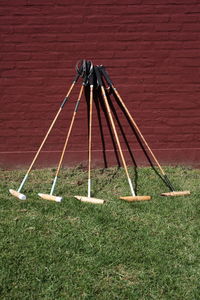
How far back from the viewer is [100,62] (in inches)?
202

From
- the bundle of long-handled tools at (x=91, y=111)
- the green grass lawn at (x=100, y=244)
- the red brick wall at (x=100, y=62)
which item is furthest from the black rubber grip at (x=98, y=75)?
the green grass lawn at (x=100, y=244)

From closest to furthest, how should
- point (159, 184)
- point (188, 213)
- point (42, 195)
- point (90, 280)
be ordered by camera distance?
point (90, 280)
point (188, 213)
point (42, 195)
point (159, 184)

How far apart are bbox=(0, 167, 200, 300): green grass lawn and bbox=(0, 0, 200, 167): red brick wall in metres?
0.69

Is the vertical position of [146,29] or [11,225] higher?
[146,29]

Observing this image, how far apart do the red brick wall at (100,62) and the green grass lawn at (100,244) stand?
27.2 inches

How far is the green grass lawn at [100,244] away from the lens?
9.48 ft

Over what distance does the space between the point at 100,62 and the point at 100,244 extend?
2.64 metres

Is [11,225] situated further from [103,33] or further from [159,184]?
[103,33]

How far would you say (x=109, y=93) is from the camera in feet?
17.3

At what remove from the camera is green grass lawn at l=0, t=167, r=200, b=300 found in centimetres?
289

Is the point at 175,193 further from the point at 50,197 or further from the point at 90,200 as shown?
the point at 50,197

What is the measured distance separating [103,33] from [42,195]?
2305 millimetres

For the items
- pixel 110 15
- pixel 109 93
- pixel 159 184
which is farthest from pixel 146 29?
pixel 159 184

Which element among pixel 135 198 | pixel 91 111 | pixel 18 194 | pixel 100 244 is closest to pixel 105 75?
pixel 91 111
